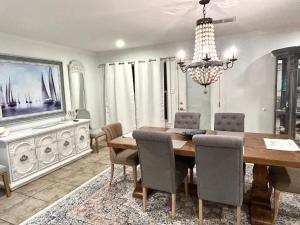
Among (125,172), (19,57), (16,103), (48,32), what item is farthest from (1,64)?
(125,172)

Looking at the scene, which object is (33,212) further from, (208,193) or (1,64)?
(1,64)

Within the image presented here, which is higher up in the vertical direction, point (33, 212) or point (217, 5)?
point (217, 5)

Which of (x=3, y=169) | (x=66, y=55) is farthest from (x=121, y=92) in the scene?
(x=3, y=169)

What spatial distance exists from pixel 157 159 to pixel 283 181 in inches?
47.5

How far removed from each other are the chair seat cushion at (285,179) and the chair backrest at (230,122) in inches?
35.5

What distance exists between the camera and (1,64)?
324cm

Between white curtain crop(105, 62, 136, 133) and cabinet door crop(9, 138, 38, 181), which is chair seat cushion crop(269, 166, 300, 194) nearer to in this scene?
cabinet door crop(9, 138, 38, 181)

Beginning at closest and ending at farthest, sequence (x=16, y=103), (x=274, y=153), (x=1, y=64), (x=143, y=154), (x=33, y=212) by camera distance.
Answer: (x=274, y=153)
(x=143, y=154)
(x=33, y=212)
(x=1, y=64)
(x=16, y=103)

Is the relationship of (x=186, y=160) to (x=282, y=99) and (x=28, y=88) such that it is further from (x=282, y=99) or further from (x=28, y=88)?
(x=28, y=88)

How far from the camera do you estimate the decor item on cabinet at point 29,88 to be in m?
3.31

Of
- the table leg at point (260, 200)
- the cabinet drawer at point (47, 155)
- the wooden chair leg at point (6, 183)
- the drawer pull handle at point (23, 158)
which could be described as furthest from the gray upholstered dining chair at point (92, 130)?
the table leg at point (260, 200)

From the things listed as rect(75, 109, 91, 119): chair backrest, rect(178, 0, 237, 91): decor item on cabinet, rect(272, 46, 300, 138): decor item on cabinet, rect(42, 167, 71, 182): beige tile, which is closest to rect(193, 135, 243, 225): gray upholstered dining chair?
rect(178, 0, 237, 91): decor item on cabinet

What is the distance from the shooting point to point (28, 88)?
11.9 feet

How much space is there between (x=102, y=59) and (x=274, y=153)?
453 cm
